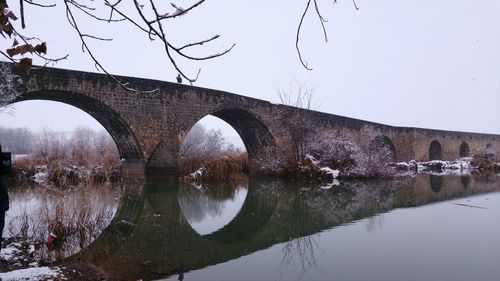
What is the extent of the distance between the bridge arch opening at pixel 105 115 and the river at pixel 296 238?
3.60 meters

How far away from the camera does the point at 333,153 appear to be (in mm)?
14023

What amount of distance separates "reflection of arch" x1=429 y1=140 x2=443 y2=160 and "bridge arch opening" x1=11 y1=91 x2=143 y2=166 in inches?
934

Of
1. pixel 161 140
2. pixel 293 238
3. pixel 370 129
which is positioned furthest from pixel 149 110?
pixel 370 129

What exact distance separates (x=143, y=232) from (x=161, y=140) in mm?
8260

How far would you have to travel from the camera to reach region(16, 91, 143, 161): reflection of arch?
11511mm

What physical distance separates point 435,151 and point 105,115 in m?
26.0

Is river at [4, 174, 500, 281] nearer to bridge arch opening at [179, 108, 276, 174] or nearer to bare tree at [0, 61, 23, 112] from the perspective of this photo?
bare tree at [0, 61, 23, 112]

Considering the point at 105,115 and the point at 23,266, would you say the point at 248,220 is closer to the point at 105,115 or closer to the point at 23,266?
the point at 23,266

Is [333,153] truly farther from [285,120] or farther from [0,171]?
[0,171]

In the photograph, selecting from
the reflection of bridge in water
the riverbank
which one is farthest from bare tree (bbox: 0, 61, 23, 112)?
the riverbank

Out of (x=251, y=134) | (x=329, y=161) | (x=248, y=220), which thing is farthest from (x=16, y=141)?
(x=248, y=220)

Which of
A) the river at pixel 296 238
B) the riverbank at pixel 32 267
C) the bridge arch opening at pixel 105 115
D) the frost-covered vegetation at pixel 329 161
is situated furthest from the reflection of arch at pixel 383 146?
the riverbank at pixel 32 267

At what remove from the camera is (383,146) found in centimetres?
2244

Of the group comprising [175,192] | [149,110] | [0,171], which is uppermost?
[149,110]
